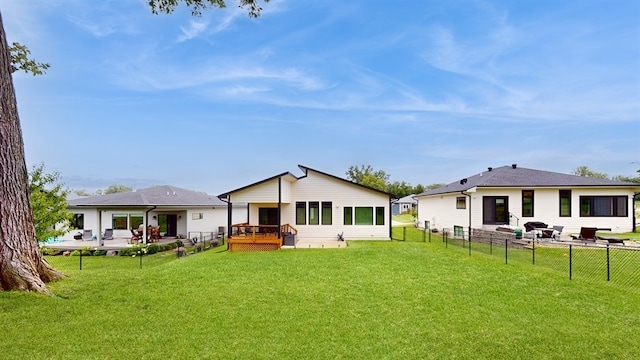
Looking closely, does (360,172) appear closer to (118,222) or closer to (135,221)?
(135,221)

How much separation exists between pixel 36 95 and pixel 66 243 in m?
11.4

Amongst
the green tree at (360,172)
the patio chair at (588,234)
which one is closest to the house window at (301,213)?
the patio chair at (588,234)

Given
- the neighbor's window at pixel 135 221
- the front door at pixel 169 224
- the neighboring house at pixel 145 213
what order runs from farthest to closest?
1. the front door at pixel 169 224
2. the neighbor's window at pixel 135 221
3. the neighboring house at pixel 145 213

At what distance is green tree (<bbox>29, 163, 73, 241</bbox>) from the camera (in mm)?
15328

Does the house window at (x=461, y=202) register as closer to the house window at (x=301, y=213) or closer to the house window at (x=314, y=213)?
the house window at (x=314, y=213)

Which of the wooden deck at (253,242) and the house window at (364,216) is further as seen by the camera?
the house window at (364,216)

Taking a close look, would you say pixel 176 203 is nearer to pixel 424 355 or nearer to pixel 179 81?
pixel 179 81

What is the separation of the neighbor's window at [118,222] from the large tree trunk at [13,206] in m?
15.9

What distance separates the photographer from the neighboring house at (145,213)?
1941 centimetres

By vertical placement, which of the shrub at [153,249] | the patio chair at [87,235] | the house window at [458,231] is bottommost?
the shrub at [153,249]

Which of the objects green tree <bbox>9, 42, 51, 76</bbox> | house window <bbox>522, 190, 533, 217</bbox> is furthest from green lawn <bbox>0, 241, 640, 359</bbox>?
house window <bbox>522, 190, 533, 217</bbox>

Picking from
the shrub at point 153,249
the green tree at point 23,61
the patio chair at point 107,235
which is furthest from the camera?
the patio chair at point 107,235

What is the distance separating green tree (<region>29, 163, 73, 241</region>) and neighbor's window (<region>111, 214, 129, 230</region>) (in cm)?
283

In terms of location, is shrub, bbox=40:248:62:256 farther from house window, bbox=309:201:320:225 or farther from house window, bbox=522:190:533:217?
house window, bbox=522:190:533:217
